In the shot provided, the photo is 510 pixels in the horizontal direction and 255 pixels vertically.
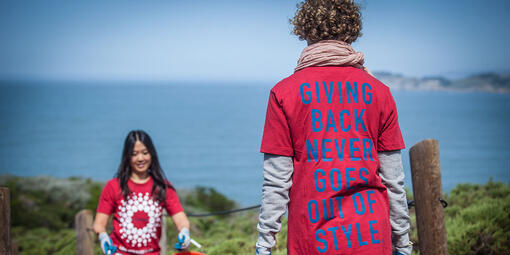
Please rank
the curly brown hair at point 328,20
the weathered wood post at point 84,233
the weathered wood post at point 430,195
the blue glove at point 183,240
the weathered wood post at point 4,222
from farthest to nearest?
the weathered wood post at point 84,233 < the weathered wood post at point 430,195 < the blue glove at point 183,240 < the weathered wood post at point 4,222 < the curly brown hair at point 328,20

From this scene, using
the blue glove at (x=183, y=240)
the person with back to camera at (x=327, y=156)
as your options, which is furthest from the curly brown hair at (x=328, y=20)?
the blue glove at (x=183, y=240)

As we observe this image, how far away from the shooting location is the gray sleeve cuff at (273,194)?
1.75m

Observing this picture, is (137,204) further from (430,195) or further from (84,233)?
(430,195)

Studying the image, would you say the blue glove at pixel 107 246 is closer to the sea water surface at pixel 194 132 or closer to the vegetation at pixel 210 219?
the vegetation at pixel 210 219

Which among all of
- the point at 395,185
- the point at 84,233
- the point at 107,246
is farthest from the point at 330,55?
the point at 84,233

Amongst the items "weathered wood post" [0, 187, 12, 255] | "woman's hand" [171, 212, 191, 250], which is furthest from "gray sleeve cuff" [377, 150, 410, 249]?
"weathered wood post" [0, 187, 12, 255]

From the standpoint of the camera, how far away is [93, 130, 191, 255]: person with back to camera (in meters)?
3.12

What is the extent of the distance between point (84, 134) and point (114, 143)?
3.92 m

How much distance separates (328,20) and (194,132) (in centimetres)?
3989

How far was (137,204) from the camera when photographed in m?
3.18

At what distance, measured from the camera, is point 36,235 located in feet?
22.6

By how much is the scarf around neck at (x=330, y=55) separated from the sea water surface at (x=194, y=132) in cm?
1079

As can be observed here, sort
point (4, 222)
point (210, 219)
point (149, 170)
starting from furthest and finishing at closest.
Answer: point (210, 219), point (149, 170), point (4, 222)

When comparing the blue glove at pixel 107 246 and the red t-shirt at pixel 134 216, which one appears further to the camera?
the red t-shirt at pixel 134 216
